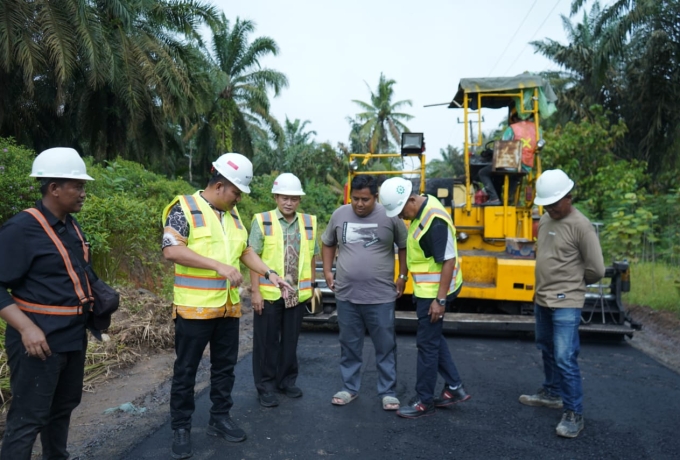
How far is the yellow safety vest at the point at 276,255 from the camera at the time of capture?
468cm

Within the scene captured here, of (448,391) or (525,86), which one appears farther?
(525,86)

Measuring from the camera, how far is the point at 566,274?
4.12 meters

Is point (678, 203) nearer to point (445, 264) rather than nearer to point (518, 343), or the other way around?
point (518, 343)

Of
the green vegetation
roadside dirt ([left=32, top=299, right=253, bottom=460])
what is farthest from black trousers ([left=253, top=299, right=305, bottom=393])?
the green vegetation

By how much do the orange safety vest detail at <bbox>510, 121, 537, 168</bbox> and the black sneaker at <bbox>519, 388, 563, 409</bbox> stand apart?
147 inches

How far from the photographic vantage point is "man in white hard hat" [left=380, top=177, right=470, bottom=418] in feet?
13.9

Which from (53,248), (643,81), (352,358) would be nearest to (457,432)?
(352,358)

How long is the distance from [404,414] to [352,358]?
0.64 m

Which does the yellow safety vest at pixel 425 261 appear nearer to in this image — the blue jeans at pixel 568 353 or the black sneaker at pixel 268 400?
the blue jeans at pixel 568 353

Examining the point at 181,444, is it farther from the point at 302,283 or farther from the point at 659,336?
the point at 659,336

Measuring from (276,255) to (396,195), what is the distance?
114 centimetres

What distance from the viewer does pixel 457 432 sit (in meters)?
4.05

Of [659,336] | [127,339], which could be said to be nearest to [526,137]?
[659,336]

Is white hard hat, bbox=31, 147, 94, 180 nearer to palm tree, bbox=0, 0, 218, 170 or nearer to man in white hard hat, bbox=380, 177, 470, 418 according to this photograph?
man in white hard hat, bbox=380, 177, 470, 418
